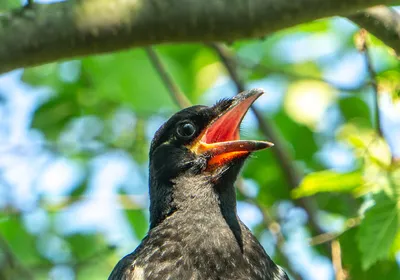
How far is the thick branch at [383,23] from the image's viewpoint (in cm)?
382

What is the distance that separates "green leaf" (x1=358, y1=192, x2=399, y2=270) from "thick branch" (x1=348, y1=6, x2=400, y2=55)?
80 centimetres

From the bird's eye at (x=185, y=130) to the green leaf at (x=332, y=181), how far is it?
0.73 metres

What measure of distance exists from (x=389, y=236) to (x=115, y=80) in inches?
121

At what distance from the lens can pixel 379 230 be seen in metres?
4.04

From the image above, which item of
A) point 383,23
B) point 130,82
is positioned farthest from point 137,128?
point 383,23

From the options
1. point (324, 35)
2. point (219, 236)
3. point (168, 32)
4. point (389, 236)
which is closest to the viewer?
point (168, 32)

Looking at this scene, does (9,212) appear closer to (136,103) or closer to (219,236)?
(136,103)

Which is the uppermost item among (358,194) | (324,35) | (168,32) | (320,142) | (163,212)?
(168,32)

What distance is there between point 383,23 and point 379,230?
1.04 m

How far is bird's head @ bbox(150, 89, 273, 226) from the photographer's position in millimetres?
4523

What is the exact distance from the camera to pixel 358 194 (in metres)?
4.60

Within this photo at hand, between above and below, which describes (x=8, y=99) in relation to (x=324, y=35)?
above

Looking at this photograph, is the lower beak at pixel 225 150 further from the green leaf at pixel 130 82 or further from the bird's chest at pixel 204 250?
the green leaf at pixel 130 82

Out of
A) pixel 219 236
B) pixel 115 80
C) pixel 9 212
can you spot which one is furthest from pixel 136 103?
pixel 219 236
